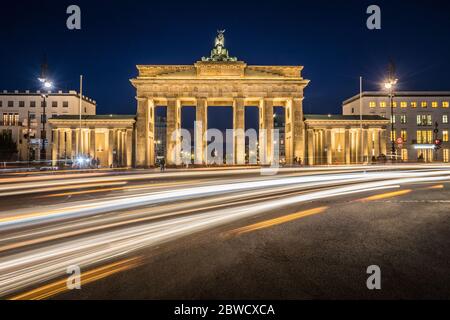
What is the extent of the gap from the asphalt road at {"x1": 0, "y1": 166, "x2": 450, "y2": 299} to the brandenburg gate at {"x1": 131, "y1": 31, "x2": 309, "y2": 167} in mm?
44244

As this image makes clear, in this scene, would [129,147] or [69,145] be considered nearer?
[129,147]

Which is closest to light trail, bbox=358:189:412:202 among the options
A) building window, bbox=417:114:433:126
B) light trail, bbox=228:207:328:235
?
light trail, bbox=228:207:328:235

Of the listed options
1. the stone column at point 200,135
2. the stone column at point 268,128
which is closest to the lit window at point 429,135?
the stone column at point 268,128

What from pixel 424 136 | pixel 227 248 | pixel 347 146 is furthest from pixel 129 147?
pixel 424 136

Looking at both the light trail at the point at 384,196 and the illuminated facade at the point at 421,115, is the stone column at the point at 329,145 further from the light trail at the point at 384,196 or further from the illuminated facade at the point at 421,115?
the light trail at the point at 384,196

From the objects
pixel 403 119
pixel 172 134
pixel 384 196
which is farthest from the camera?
pixel 403 119

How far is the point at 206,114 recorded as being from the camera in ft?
186

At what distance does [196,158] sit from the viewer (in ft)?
180

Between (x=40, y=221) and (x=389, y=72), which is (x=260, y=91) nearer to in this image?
(x=389, y=72)

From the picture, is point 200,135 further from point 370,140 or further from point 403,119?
point 403,119

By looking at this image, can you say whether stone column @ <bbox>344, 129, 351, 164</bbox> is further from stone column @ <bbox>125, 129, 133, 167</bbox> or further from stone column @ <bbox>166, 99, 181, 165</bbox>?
stone column @ <bbox>125, 129, 133, 167</bbox>

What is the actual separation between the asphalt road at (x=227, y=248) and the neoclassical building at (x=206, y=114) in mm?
44465

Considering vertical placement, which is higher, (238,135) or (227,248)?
(238,135)

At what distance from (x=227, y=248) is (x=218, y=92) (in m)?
51.1
